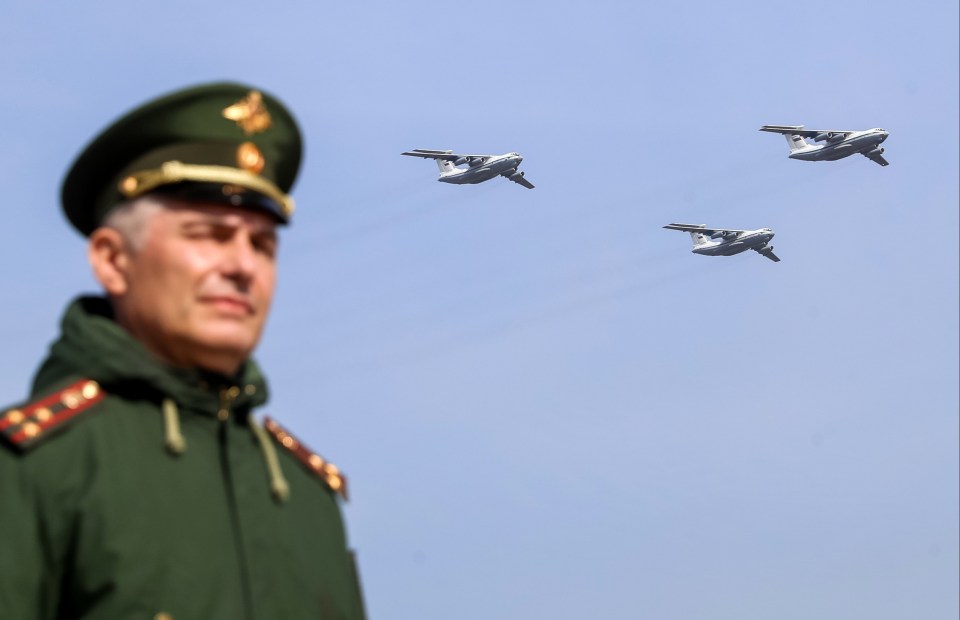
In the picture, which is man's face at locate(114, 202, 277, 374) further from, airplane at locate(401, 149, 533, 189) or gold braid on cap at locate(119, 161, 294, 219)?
airplane at locate(401, 149, 533, 189)

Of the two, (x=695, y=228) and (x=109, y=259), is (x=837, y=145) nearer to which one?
(x=695, y=228)

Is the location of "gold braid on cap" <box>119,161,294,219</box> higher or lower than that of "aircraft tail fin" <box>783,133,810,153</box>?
lower

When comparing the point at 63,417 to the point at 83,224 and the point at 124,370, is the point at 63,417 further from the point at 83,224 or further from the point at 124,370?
the point at 83,224

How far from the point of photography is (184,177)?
4.43m

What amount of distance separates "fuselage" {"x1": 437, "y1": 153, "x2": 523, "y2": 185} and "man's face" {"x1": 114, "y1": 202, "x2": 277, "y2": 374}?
324 feet

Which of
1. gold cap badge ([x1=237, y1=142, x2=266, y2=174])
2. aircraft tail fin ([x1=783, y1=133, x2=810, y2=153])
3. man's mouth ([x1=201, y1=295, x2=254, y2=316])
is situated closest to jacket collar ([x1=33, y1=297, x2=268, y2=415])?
man's mouth ([x1=201, y1=295, x2=254, y2=316])

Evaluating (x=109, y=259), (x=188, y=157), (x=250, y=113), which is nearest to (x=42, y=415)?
(x=109, y=259)

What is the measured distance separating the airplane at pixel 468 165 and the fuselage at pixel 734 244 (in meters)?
16.2

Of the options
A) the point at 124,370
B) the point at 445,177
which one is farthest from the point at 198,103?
the point at 445,177

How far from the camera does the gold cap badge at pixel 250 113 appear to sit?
4621 millimetres

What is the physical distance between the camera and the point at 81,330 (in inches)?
169

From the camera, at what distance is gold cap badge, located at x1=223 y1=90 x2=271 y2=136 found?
4.62 meters

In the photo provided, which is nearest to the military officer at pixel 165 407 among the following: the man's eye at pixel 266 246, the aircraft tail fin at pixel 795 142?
the man's eye at pixel 266 246

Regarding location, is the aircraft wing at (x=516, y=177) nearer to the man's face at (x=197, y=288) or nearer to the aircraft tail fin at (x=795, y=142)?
the aircraft tail fin at (x=795, y=142)
